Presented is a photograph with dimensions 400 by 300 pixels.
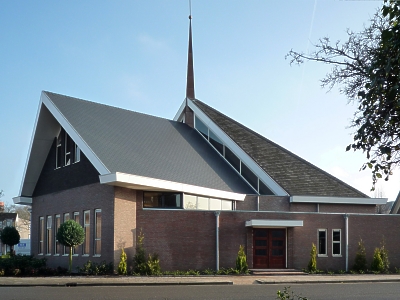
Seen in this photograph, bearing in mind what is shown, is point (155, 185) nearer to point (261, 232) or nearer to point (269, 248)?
point (261, 232)

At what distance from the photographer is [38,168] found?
33.6m

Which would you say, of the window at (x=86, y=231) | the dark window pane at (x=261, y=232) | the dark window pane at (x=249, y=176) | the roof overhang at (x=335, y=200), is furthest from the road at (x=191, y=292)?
the dark window pane at (x=249, y=176)

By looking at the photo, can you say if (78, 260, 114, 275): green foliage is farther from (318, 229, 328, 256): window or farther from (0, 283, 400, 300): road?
(318, 229, 328, 256): window

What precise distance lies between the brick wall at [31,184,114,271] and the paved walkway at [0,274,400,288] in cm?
252

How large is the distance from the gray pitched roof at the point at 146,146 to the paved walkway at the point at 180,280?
16.0 feet

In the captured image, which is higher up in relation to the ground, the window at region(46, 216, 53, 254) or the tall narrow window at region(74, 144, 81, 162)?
the tall narrow window at region(74, 144, 81, 162)

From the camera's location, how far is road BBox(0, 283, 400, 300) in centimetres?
1708

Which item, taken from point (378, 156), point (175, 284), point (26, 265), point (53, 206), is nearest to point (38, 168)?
point (53, 206)

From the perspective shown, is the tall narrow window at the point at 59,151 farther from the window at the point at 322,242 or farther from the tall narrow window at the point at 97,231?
the window at the point at 322,242

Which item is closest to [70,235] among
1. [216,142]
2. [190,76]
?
[216,142]

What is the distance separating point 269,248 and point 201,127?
10.1 metres

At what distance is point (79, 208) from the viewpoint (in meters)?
28.3

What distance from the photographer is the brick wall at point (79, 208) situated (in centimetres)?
2562

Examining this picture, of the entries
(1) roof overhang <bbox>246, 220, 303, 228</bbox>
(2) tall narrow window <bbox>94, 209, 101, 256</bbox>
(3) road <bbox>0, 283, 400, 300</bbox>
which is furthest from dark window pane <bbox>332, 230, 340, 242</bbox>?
(2) tall narrow window <bbox>94, 209, 101, 256</bbox>
